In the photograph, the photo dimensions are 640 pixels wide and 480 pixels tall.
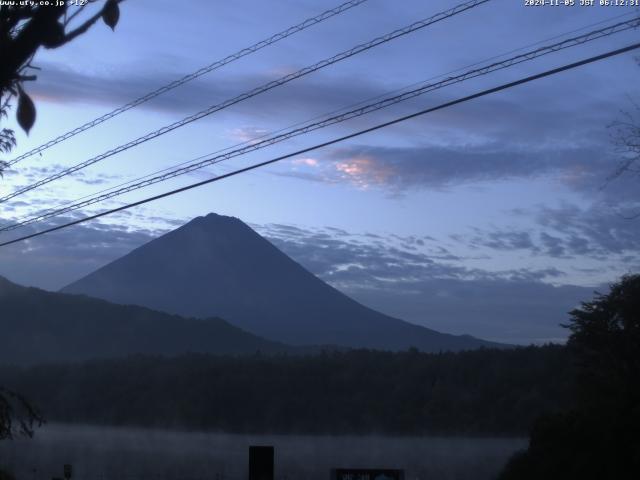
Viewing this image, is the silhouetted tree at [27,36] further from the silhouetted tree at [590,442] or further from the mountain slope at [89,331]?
the mountain slope at [89,331]

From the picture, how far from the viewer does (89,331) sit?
150 metres

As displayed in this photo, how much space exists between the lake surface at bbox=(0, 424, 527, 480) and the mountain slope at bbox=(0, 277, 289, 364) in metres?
38.7

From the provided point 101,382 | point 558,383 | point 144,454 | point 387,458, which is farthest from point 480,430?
point 101,382

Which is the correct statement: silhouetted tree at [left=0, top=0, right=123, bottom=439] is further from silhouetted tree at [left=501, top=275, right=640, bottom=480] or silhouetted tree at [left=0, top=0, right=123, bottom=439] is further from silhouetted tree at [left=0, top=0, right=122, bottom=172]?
silhouetted tree at [left=501, top=275, right=640, bottom=480]

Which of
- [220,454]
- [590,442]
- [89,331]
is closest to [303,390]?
[220,454]

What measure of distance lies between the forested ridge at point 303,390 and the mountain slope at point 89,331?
66.9ft

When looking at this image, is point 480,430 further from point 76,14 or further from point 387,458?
point 76,14

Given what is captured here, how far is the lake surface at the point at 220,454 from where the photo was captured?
60.8 metres

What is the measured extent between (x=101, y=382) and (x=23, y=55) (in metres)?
109

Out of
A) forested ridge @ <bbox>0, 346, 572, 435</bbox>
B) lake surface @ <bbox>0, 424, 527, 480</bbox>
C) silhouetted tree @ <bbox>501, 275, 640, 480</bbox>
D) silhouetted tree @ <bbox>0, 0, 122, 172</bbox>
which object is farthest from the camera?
forested ridge @ <bbox>0, 346, 572, 435</bbox>

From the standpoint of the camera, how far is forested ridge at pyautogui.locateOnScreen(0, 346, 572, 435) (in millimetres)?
92938

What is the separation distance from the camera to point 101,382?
11019cm

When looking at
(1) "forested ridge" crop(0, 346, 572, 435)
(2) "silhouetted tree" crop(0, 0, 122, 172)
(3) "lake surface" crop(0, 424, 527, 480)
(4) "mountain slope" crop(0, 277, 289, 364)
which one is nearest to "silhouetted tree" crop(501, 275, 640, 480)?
(2) "silhouetted tree" crop(0, 0, 122, 172)

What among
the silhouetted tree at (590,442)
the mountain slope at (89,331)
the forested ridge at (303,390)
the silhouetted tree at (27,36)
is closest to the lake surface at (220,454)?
the forested ridge at (303,390)
